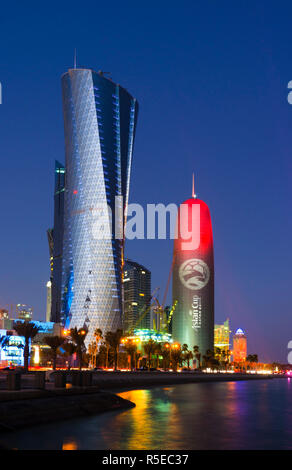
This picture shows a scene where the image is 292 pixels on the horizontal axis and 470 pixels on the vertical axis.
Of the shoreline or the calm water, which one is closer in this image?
the calm water

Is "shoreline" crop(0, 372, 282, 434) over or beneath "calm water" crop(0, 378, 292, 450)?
over

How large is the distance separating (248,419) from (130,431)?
1424 centimetres

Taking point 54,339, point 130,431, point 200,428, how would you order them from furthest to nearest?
point 54,339 < point 200,428 < point 130,431

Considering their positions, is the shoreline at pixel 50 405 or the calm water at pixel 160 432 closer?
the calm water at pixel 160 432

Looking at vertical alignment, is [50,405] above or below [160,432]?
above

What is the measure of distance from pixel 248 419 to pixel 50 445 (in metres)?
21.2

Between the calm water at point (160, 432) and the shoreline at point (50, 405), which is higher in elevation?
the shoreline at point (50, 405)

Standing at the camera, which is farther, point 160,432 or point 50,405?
point 50,405
